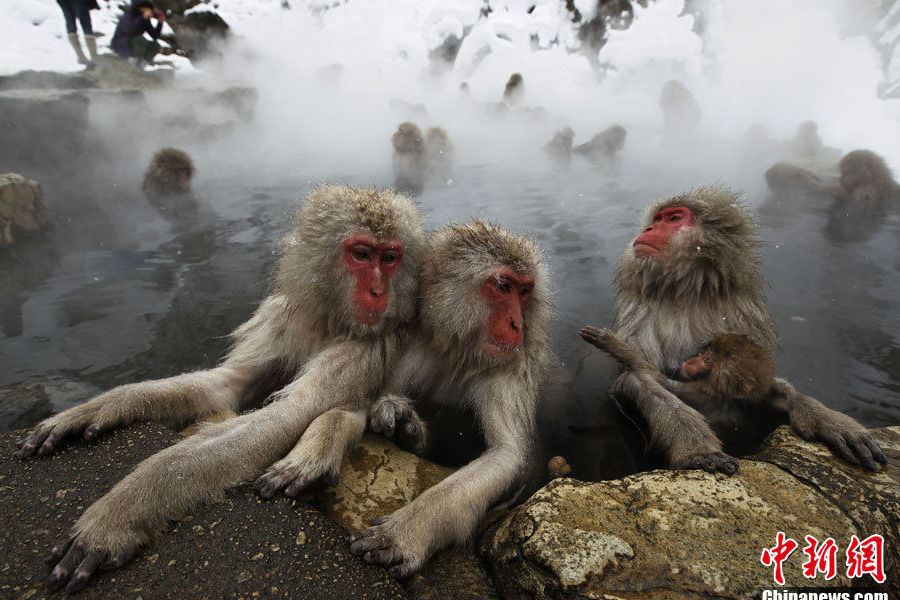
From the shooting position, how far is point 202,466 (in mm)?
2123

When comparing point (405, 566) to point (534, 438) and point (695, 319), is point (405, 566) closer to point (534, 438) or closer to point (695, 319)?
point (534, 438)

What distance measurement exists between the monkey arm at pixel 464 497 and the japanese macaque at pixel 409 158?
6505 mm

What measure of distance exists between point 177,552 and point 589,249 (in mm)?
5975

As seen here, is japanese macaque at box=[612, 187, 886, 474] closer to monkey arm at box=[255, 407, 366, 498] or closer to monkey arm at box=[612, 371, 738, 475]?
monkey arm at box=[612, 371, 738, 475]

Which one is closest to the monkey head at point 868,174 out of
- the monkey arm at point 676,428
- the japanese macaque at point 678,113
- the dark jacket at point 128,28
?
the japanese macaque at point 678,113

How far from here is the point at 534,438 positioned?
3.05m

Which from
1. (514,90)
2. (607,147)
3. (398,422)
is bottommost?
(398,422)

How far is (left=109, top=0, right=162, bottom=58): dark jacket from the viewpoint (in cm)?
1154

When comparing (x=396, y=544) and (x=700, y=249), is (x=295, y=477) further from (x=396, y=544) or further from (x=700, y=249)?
(x=700, y=249)

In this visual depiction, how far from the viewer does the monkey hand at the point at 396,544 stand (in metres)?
1.99

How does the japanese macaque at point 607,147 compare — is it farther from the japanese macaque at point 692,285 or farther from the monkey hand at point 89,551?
the monkey hand at point 89,551

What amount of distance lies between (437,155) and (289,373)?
7.39 metres

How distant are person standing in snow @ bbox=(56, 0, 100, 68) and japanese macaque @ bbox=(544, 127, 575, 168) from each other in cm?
925

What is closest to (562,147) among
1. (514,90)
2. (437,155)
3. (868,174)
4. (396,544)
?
(437,155)
